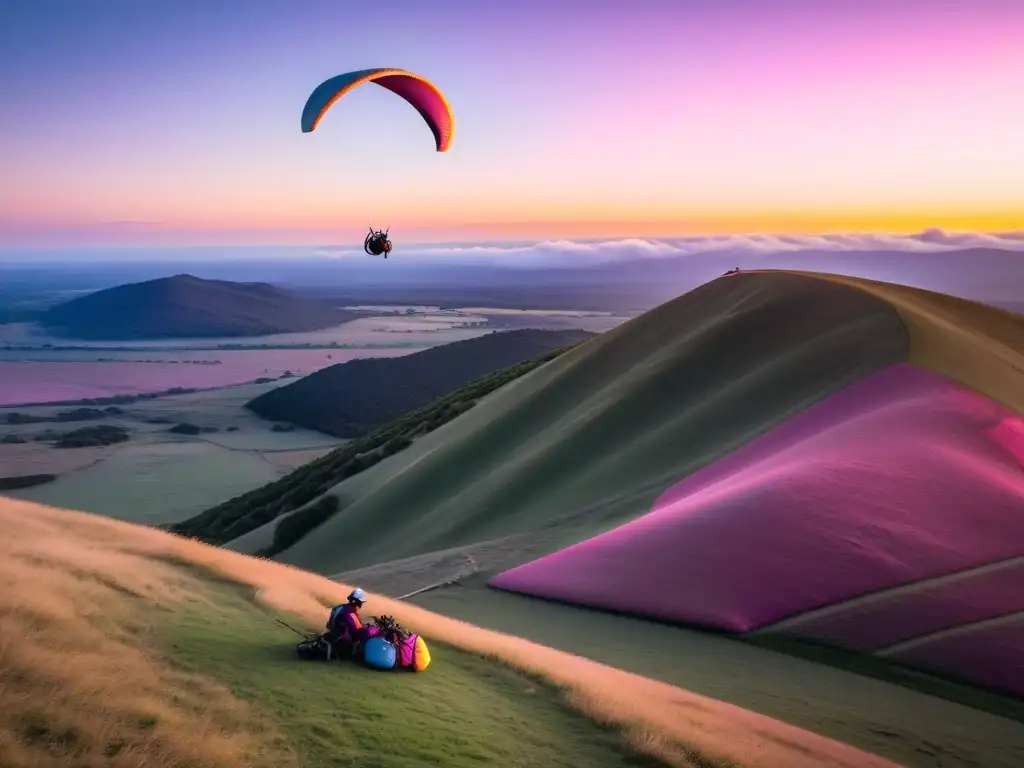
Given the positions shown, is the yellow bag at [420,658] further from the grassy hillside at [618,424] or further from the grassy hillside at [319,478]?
the grassy hillside at [319,478]

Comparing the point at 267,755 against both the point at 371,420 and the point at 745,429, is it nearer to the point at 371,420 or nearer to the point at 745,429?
the point at 745,429

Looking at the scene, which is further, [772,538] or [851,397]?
[851,397]

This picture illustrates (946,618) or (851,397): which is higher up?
(851,397)

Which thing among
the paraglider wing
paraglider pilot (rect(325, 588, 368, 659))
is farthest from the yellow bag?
the paraglider wing

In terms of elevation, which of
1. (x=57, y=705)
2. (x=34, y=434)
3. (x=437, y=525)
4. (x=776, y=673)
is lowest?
(x=34, y=434)

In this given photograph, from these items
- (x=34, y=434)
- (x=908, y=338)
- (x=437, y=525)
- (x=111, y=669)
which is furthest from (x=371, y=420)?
(x=111, y=669)

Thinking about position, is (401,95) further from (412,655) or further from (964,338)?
(964,338)

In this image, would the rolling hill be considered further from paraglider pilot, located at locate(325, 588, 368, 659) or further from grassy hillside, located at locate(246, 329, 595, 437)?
grassy hillside, located at locate(246, 329, 595, 437)
